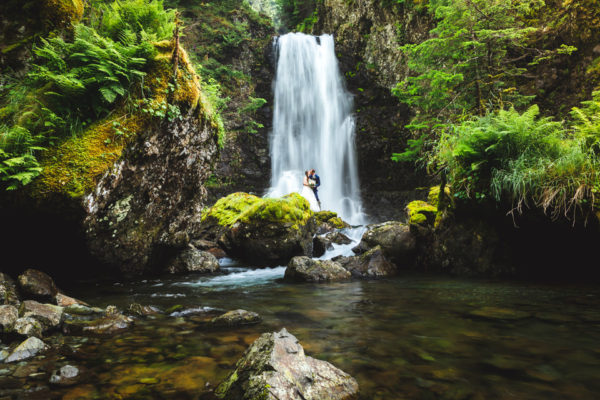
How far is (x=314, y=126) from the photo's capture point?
21234 mm

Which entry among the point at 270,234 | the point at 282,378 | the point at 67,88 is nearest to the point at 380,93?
the point at 270,234

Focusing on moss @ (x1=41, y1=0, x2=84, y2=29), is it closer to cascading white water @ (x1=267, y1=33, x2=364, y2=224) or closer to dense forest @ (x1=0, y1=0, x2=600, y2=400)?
dense forest @ (x1=0, y1=0, x2=600, y2=400)

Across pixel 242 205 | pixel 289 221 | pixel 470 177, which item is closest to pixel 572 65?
pixel 470 177

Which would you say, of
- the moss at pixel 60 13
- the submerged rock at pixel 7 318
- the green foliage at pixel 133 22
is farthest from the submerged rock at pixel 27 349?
the moss at pixel 60 13

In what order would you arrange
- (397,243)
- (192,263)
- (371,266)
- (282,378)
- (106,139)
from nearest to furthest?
(282,378) → (106,139) → (371,266) → (192,263) → (397,243)

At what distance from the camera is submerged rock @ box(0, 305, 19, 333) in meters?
2.87

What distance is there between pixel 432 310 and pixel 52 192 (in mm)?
5619

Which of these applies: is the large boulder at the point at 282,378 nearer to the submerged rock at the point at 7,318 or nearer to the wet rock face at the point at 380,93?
the submerged rock at the point at 7,318

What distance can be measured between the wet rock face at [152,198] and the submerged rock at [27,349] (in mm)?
2274

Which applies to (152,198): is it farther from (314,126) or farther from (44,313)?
(314,126)

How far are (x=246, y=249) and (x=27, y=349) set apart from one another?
19.8 ft

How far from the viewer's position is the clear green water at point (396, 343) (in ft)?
7.22

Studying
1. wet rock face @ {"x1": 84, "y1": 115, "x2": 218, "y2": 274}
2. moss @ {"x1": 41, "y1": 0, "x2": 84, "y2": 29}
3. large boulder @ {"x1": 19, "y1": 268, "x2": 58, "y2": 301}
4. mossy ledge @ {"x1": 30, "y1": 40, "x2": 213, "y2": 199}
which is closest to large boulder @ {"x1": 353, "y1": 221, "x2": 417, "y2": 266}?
wet rock face @ {"x1": 84, "y1": 115, "x2": 218, "y2": 274}

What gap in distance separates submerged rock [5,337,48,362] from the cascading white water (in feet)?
52.5
